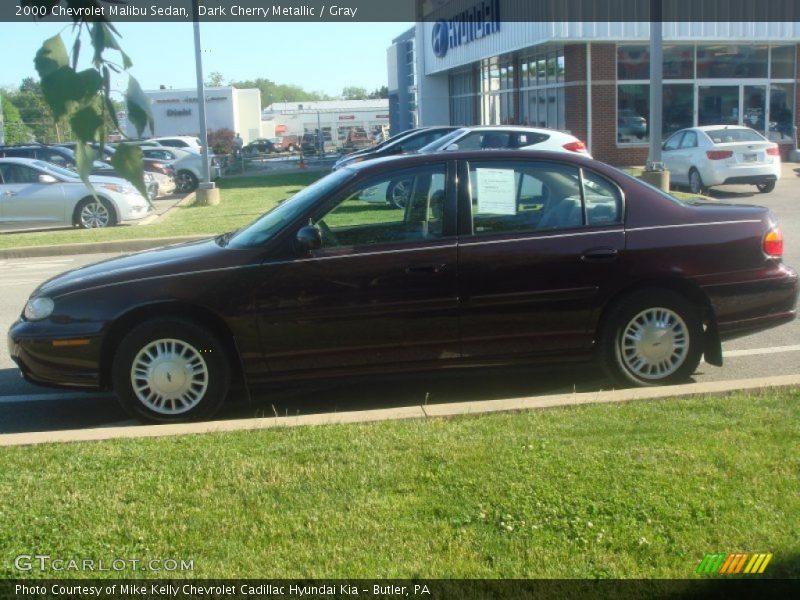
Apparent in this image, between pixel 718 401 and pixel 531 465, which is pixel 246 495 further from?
pixel 718 401

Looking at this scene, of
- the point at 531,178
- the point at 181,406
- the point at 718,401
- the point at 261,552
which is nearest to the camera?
the point at 261,552

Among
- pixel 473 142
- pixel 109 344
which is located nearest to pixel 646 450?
pixel 109 344

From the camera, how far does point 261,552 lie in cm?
375

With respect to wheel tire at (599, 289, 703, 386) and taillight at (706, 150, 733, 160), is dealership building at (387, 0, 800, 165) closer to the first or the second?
taillight at (706, 150, 733, 160)

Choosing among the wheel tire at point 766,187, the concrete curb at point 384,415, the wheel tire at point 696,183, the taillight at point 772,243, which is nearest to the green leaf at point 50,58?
the concrete curb at point 384,415

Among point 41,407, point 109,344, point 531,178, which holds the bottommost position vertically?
point 41,407

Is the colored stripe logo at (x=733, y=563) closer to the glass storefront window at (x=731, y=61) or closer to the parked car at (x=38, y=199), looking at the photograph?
the parked car at (x=38, y=199)

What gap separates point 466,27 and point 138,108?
38641 millimetres

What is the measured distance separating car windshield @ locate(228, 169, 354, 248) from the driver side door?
0.16 metres

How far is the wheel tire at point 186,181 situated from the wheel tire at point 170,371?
2559 centimetres

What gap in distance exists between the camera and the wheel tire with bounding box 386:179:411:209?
20.9ft

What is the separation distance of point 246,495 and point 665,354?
3.22 m

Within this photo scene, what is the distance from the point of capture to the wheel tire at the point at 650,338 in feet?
20.6

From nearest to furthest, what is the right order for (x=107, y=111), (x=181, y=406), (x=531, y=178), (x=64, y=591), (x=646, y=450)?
(x=107, y=111) < (x=64, y=591) < (x=646, y=450) < (x=181, y=406) < (x=531, y=178)
